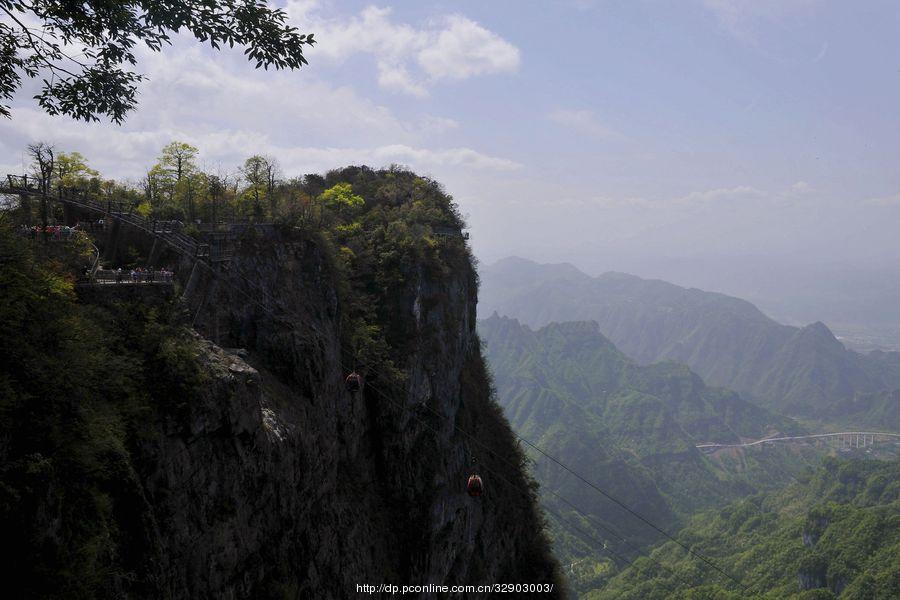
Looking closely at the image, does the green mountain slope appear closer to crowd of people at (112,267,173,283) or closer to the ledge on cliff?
the ledge on cliff

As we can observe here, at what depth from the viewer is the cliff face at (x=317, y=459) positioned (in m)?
14.2

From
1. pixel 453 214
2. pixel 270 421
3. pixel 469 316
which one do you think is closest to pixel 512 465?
pixel 469 316

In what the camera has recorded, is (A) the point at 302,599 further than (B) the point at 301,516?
No

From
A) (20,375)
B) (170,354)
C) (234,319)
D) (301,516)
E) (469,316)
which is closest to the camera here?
(20,375)

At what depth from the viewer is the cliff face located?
14188mm

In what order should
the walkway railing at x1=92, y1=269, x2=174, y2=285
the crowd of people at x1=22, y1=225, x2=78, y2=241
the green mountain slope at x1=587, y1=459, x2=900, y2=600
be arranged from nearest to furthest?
the walkway railing at x1=92, y1=269, x2=174, y2=285
the crowd of people at x1=22, y1=225, x2=78, y2=241
the green mountain slope at x1=587, y1=459, x2=900, y2=600

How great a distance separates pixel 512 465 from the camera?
41188mm

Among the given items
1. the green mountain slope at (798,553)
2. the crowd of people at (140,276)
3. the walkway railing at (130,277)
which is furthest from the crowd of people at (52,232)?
the green mountain slope at (798,553)

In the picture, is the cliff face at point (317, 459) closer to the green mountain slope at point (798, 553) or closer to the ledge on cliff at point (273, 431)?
the ledge on cliff at point (273, 431)

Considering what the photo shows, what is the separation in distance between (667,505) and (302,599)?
19476 cm

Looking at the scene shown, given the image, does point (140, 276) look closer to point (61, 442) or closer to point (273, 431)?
point (273, 431)

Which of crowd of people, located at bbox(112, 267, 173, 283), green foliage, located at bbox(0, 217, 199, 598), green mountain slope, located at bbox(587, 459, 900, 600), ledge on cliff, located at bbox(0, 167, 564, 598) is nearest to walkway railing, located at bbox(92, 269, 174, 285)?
crowd of people, located at bbox(112, 267, 173, 283)

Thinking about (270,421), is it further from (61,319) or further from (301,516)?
(61,319)

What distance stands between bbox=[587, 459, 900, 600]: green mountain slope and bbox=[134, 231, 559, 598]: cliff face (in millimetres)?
66889
